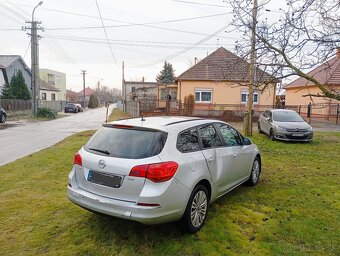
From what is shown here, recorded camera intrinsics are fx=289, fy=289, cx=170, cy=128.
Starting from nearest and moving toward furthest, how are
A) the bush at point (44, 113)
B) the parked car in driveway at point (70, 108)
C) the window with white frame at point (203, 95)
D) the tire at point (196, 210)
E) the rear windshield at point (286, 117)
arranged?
1. the tire at point (196, 210)
2. the rear windshield at point (286, 117)
3. the window with white frame at point (203, 95)
4. the bush at point (44, 113)
5. the parked car in driveway at point (70, 108)

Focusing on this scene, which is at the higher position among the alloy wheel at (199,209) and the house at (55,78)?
the house at (55,78)

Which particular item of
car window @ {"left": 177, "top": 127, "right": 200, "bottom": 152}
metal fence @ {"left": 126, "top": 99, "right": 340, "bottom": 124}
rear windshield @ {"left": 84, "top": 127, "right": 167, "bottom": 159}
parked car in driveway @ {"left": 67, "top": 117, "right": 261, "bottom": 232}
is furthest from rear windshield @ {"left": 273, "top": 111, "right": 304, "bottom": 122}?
rear windshield @ {"left": 84, "top": 127, "right": 167, "bottom": 159}

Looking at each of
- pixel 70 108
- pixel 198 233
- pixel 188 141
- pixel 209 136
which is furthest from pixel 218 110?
pixel 70 108

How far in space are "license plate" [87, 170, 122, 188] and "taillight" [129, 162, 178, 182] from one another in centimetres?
23

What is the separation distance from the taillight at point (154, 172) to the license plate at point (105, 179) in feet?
0.74

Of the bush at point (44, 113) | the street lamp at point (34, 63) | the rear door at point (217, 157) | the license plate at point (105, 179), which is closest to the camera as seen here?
the license plate at point (105, 179)

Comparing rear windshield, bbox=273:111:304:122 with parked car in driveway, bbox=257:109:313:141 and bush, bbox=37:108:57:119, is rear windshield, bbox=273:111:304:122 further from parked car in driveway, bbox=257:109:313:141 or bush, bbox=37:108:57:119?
bush, bbox=37:108:57:119

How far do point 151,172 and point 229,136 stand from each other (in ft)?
7.61

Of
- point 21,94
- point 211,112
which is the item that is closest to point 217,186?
point 211,112

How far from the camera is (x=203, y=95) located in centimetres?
2867

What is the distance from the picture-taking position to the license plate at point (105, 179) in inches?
140

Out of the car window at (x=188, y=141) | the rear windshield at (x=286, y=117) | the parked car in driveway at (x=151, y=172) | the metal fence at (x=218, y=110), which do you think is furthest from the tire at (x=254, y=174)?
the metal fence at (x=218, y=110)

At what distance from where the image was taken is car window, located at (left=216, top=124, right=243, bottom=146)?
16.7 feet

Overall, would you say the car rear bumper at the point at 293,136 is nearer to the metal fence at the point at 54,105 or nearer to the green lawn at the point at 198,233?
the green lawn at the point at 198,233
